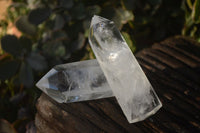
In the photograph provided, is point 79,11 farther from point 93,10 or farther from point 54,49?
point 54,49

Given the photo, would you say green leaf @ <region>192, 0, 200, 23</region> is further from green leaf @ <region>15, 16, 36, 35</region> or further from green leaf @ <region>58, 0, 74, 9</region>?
green leaf @ <region>15, 16, 36, 35</region>

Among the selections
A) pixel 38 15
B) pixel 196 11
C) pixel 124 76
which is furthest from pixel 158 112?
pixel 38 15

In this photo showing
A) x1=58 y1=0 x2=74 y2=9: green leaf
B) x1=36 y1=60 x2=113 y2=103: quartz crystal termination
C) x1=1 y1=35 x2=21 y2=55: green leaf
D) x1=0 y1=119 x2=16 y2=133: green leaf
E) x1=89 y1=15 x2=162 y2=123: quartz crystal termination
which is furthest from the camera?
x1=58 y1=0 x2=74 y2=9: green leaf

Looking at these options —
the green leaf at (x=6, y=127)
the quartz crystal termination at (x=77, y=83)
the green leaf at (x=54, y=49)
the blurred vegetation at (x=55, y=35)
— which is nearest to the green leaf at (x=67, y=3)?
the blurred vegetation at (x=55, y=35)

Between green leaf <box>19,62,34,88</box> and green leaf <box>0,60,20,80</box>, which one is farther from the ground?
green leaf <box>0,60,20,80</box>

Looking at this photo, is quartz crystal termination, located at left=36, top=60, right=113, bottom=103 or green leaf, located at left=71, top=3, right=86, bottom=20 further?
green leaf, located at left=71, top=3, right=86, bottom=20

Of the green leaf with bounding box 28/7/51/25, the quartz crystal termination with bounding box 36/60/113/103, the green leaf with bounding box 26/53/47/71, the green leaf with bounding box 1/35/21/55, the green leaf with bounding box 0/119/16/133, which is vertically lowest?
the green leaf with bounding box 0/119/16/133

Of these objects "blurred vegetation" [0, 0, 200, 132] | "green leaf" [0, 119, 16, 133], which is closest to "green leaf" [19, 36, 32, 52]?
"blurred vegetation" [0, 0, 200, 132]

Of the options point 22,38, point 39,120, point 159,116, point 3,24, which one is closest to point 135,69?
point 159,116
